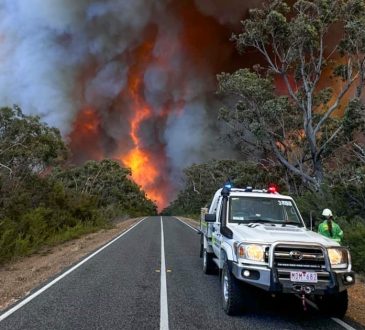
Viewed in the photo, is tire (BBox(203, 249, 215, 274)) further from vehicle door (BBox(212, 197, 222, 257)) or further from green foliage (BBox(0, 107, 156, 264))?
green foliage (BBox(0, 107, 156, 264))

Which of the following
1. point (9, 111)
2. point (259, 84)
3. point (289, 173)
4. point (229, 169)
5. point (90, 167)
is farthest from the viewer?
point (90, 167)

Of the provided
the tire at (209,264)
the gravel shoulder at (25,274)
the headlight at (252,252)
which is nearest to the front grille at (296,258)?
the headlight at (252,252)

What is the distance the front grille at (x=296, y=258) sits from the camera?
7023 mm

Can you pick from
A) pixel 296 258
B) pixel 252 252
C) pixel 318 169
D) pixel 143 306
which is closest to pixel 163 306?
pixel 143 306

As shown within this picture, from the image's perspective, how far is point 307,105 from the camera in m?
30.7

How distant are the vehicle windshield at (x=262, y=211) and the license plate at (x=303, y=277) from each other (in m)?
2.09

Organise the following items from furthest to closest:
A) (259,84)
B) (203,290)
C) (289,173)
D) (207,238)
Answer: (289,173)
(259,84)
(207,238)
(203,290)

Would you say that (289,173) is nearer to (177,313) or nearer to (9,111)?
(9,111)

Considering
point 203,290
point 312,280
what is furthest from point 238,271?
point 203,290

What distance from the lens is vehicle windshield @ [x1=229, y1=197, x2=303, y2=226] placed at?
914cm

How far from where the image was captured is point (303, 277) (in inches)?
272

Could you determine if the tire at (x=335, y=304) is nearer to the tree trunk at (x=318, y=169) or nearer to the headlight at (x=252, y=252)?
the headlight at (x=252, y=252)

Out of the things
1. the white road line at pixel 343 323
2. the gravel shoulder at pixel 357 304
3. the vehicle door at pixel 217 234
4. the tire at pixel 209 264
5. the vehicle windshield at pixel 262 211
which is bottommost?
the white road line at pixel 343 323

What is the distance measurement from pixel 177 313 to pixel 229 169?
5059 centimetres
